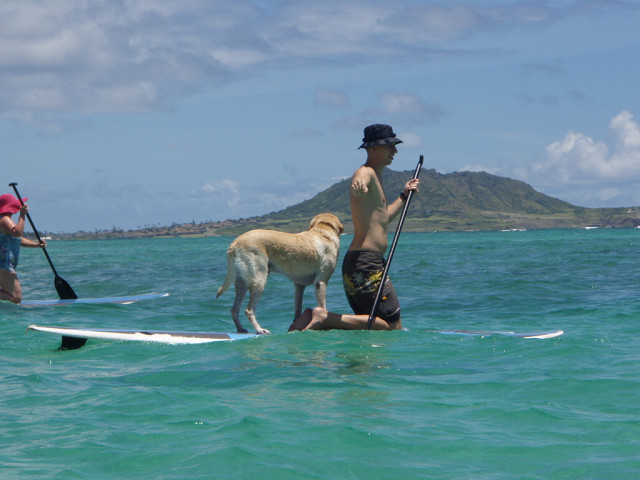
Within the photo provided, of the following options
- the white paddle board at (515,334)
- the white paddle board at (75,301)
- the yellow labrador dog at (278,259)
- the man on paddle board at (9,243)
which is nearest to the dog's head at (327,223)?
the yellow labrador dog at (278,259)

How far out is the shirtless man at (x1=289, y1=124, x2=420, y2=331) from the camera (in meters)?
9.17

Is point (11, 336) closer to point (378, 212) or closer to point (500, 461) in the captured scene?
point (378, 212)

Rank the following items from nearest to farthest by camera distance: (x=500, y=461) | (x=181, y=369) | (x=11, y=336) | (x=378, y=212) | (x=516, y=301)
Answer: (x=500, y=461), (x=181, y=369), (x=378, y=212), (x=11, y=336), (x=516, y=301)

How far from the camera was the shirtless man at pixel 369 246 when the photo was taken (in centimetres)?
917

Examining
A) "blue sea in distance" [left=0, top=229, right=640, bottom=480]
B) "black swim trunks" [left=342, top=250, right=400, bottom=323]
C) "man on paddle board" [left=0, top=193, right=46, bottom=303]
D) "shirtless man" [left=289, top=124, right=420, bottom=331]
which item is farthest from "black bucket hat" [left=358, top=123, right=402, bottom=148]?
"man on paddle board" [left=0, top=193, right=46, bottom=303]

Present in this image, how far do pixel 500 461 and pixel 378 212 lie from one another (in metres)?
4.74

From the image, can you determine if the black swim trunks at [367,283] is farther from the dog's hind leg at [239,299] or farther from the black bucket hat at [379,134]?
the dog's hind leg at [239,299]

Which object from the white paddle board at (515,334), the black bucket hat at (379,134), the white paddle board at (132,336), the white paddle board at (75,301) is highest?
the black bucket hat at (379,134)

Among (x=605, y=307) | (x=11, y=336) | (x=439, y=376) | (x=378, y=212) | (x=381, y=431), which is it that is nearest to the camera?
(x=381, y=431)

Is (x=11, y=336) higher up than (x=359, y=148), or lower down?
lower down

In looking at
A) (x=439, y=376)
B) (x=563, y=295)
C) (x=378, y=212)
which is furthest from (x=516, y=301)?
(x=439, y=376)

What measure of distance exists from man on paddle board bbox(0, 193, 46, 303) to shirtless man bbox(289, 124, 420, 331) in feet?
23.1

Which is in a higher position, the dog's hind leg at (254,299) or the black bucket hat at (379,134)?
the black bucket hat at (379,134)

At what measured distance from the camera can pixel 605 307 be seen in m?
14.2
